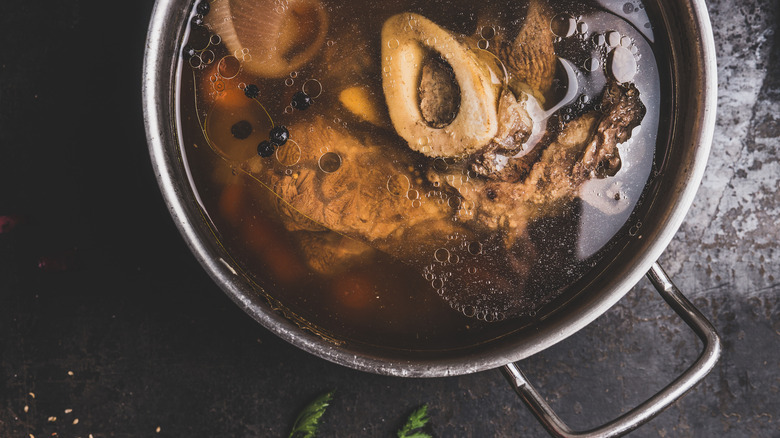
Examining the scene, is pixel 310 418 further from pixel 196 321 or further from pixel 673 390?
pixel 673 390

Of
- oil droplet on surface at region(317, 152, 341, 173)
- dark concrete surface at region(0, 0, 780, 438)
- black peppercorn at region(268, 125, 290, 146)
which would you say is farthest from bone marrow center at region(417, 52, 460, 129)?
dark concrete surface at region(0, 0, 780, 438)

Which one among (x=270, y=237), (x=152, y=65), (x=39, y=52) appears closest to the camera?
(x=152, y=65)

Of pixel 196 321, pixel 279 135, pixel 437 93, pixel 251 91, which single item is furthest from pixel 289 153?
pixel 196 321

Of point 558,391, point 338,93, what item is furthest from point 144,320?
point 558,391

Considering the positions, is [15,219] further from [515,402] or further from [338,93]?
[515,402]

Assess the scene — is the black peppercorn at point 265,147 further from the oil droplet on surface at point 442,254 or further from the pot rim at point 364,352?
the oil droplet on surface at point 442,254

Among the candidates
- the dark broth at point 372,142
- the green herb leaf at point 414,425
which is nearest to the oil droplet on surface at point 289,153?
the dark broth at point 372,142

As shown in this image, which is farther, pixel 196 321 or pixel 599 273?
pixel 196 321
